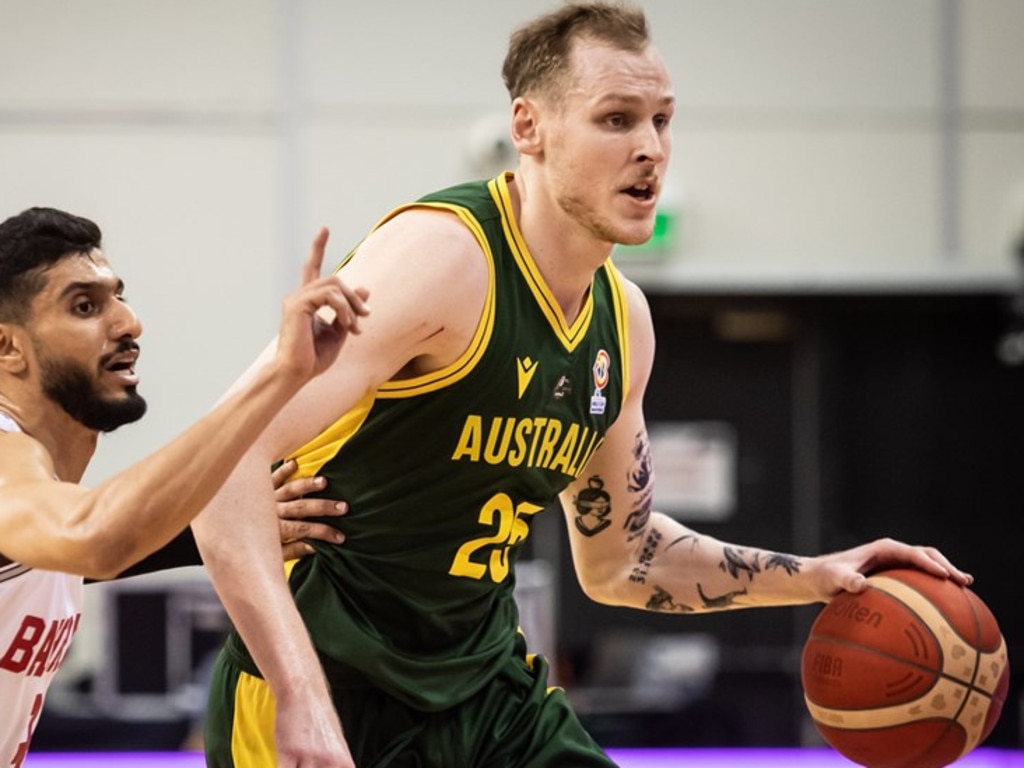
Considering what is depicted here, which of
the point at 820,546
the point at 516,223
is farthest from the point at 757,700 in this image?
the point at 516,223

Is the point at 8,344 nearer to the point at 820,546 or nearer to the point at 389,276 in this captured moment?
the point at 389,276

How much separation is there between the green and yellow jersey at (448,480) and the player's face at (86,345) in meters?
0.42

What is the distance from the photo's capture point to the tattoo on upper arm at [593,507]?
3568mm

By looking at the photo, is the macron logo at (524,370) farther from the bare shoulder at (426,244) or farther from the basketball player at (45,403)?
the basketball player at (45,403)

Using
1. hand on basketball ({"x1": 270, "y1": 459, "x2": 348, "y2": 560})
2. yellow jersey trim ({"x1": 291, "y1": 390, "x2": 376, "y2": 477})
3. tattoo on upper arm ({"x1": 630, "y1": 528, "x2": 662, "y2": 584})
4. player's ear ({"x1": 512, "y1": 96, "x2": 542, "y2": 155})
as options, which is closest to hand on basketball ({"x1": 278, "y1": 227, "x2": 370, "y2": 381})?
yellow jersey trim ({"x1": 291, "y1": 390, "x2": 376, "y2": 477})

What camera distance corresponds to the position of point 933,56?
9250mm

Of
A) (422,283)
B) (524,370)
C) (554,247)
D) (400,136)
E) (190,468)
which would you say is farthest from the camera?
(400,136)

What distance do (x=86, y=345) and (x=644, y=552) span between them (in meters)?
1.45

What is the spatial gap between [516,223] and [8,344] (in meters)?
1.00

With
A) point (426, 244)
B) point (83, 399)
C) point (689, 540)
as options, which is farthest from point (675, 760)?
point (83, 399)

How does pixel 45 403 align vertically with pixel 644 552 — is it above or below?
above

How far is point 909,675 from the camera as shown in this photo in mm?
3191

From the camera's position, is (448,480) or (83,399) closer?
(83,399)

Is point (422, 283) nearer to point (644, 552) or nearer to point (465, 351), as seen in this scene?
point (465, 351)
